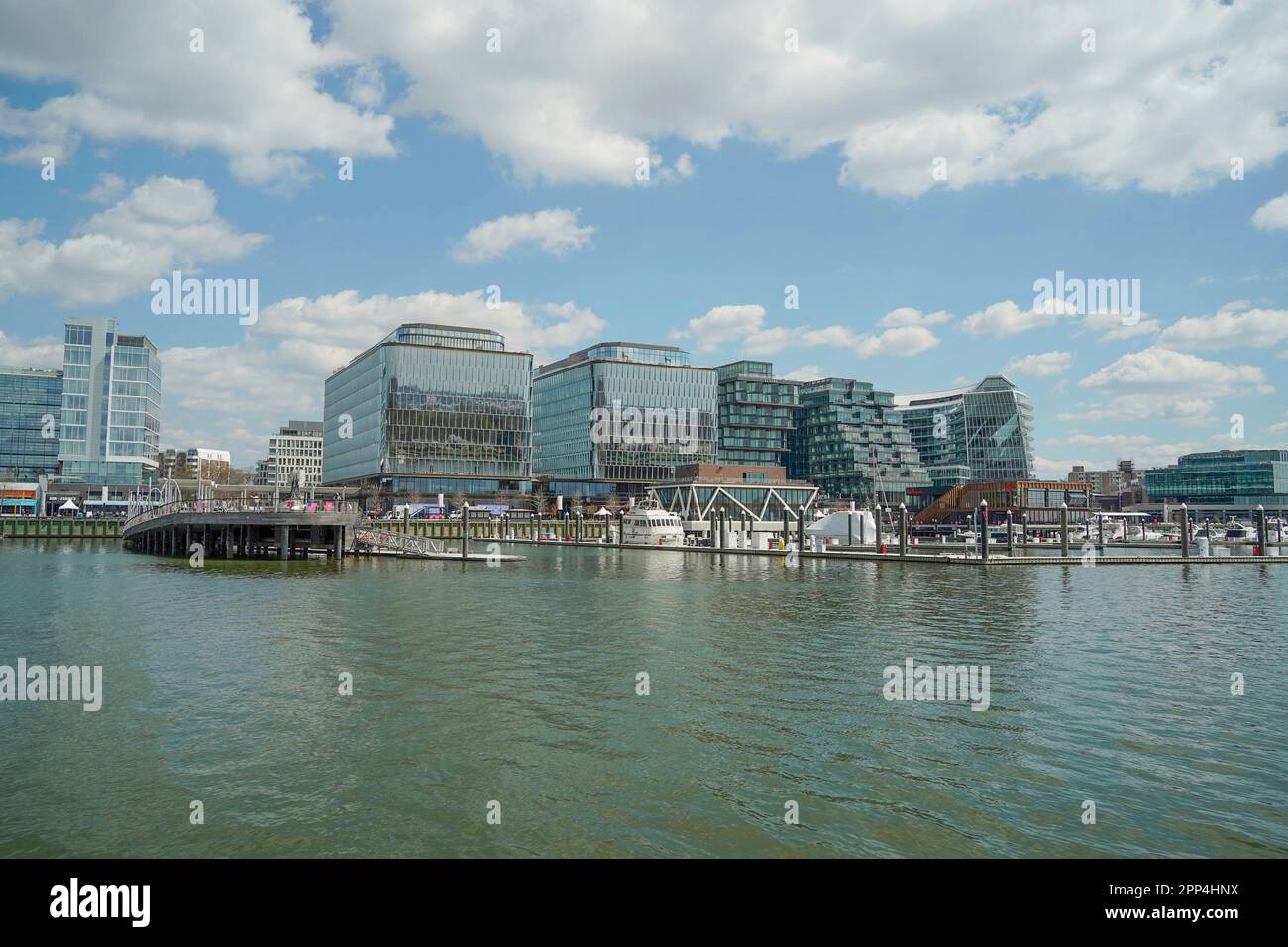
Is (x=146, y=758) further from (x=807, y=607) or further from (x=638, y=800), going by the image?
(x=807, y=607)

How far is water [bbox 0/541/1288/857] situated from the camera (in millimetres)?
13414

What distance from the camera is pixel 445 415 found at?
603 ft

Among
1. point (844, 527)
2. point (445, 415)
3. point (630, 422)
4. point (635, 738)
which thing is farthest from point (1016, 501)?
point (635, 738)

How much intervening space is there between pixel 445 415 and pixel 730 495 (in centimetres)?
7063

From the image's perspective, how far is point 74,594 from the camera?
153ft

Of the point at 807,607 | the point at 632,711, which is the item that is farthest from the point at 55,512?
the point at 632,711

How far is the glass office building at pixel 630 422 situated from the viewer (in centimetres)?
18912

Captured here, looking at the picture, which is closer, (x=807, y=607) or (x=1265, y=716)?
(x=1265, y=716)

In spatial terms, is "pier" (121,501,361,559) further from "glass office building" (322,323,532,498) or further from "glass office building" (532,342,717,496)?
"glass office building" (532,342,717,496)

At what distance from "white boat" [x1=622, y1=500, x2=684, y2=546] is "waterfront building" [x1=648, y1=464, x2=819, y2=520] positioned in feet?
47.1
